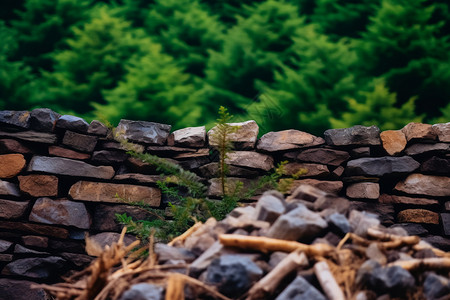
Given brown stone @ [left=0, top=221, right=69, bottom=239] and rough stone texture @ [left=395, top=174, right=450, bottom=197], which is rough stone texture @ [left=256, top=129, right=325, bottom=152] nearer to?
rough stone texture @ [left=395, top=174, right=450, bottom=197]

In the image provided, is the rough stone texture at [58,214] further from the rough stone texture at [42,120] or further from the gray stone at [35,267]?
the rough stone texture at [42,120]

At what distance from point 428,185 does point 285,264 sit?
1623 millimetres

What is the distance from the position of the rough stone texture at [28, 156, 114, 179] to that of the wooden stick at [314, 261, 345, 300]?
167cm

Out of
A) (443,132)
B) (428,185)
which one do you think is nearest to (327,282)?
(428,185)

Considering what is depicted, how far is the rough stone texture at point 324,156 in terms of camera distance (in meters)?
2.42

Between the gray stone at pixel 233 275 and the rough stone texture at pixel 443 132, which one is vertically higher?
the rough stone texture at pixel 443 132

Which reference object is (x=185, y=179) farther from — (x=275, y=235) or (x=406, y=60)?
(x=406, y=60)

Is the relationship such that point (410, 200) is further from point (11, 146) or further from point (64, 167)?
point (11, 146)

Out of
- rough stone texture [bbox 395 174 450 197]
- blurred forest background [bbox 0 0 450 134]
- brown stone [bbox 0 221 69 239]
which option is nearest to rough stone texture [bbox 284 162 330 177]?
rough stone texture [bbox 395 174 450 197]

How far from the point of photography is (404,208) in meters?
2.41

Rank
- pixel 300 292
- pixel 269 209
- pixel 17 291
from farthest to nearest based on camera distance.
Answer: pixel 17 291 → pixel 269 209 → pixel 300 292

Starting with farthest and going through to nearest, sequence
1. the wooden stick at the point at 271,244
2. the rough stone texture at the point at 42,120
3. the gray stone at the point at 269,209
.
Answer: the rough stone texture at the point at 42,120, the gray stone at the point at 269,209, the wooden stick at the point at 271,244

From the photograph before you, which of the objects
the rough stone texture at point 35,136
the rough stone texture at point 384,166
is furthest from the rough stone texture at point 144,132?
the rough stone texture at point 384,166

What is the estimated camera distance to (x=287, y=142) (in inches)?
96.0
